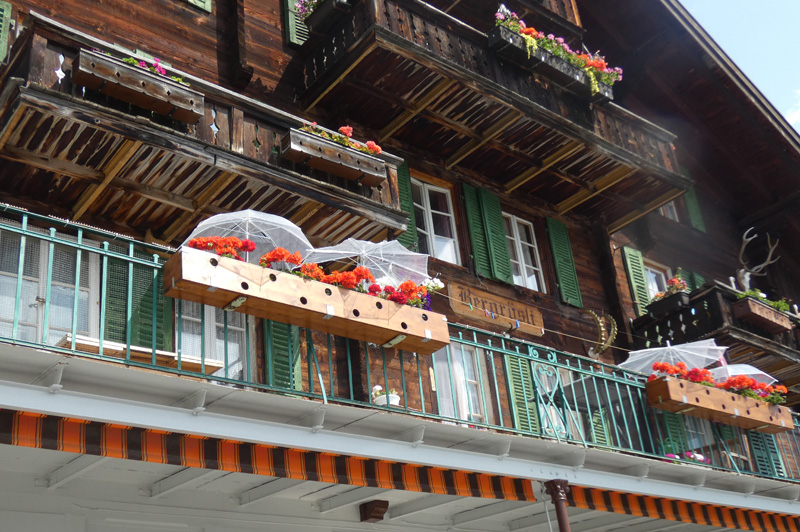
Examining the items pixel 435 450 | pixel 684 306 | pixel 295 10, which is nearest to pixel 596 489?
pixel 435 450

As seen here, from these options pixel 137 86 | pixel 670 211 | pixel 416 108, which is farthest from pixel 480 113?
pixel 670 211

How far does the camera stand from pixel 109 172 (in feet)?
28.8

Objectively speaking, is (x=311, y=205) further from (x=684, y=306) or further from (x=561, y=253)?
(x=684, y=306)

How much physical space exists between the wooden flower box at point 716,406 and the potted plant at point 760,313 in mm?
2979

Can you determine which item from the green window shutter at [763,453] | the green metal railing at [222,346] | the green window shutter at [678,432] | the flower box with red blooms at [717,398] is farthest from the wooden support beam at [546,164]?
the green window shutter at [763,453]

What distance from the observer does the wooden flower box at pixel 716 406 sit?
36.0ft

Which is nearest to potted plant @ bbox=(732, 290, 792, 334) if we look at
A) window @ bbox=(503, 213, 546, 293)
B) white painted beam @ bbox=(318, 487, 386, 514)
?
window @ bbox=(503, 213, 546, 293)

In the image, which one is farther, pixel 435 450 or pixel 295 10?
pixel 295 10

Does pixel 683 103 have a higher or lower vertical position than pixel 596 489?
higher

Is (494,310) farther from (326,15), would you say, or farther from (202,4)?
(202,4)

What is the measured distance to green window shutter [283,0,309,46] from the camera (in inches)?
489

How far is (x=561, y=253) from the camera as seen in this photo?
14.5 meters

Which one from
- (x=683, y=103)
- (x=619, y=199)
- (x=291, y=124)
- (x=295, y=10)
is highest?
(x=683, y=103)

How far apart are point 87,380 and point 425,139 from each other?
24.5ft
